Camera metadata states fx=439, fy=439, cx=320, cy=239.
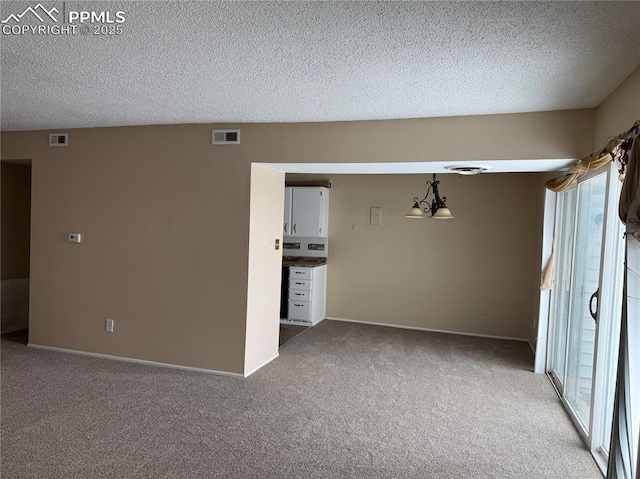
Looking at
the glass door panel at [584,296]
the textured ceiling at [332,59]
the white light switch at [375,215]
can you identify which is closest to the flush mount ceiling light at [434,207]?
the white light switch at [375,215]

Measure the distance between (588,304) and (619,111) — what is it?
1.49 meters

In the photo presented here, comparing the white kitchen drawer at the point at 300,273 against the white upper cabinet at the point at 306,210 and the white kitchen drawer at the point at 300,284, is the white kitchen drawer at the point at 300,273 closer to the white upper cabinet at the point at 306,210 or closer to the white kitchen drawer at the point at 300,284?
the white kitchen drawer at the point at 300,284

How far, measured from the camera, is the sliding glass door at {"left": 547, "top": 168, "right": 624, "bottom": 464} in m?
2.85

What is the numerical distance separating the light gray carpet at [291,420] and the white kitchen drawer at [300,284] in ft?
5.47

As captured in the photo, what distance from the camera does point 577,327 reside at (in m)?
3.70

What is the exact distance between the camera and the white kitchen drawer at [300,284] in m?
6.40

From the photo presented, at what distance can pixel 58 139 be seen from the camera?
4734 millimetres

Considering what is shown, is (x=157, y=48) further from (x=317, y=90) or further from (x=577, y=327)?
(x=577, y=327)

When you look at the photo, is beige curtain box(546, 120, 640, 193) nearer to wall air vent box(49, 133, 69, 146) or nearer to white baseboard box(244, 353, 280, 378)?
white baseboard box(244, 353, 280, 378)

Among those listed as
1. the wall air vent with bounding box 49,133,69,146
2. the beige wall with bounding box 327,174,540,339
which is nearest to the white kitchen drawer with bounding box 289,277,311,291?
the beige wall with bounding box 327,174,540,339

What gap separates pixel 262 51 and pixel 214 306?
265cm

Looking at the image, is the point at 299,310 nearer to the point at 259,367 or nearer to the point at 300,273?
the point at 300,273

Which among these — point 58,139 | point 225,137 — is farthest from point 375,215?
point 58,139

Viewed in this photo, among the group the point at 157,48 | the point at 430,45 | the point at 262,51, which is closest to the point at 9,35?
the point at 157,48
